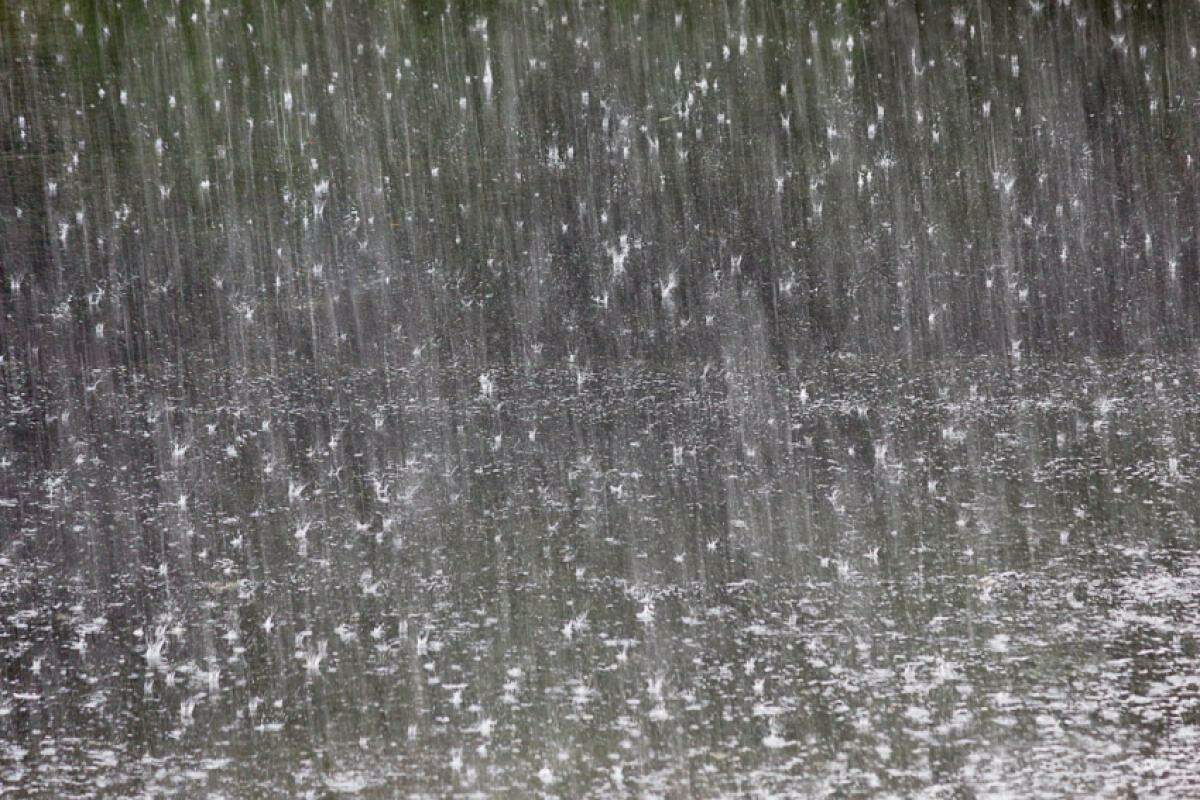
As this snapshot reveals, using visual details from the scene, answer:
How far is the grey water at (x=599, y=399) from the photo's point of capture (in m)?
3.38

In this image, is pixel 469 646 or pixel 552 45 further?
pixel 552 45

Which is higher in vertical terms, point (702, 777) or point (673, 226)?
point (673, 226)

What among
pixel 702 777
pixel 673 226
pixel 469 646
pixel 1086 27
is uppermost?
pixel 1086 27

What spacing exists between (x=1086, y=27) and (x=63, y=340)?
547 cm

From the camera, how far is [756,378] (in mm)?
5602

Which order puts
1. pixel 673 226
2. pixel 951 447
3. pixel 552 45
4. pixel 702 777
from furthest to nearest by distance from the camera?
pixel 552 45
pixel 673 226
pixel 951 447
pixel 702 777

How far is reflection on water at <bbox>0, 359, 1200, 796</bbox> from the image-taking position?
3.22m

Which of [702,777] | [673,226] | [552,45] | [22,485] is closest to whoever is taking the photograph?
[702,777]

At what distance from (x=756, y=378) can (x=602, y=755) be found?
8.58 ft

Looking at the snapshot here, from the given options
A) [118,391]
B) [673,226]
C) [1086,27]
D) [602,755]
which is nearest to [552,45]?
[673,226]

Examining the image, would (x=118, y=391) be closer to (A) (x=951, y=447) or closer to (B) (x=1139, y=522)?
(A) (x=951, y=447)

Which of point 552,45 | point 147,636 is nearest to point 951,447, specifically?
point 147,636

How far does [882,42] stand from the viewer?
304 inches

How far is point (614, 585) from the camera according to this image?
4.08 m
